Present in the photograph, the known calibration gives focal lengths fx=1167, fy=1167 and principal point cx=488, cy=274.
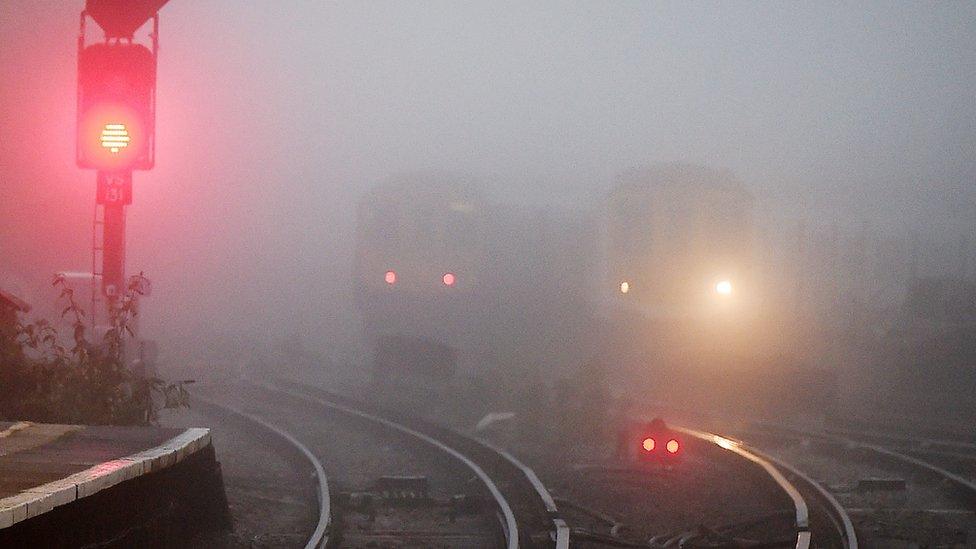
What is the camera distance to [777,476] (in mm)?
12875

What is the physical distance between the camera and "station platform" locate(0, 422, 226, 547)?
687cm

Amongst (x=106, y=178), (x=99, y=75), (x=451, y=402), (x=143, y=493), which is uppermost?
(x=99, y=75)

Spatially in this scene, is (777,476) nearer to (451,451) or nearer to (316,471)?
(451,451)

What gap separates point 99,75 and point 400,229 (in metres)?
15.5

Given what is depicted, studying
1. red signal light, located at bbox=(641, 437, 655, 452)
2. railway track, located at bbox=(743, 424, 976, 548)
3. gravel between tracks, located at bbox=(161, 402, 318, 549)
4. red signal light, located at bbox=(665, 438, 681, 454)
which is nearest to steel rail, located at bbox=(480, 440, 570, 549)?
red signal light, located at bbox=(641, 437, 655, 452)

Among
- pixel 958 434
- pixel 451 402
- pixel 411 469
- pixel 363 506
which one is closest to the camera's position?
pixel 363 506

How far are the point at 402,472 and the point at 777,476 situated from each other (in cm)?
466

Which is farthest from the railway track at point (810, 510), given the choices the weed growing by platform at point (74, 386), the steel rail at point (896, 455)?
the weed growing by platform at point (74, 386)

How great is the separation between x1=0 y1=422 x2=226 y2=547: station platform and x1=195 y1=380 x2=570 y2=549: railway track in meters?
1.20

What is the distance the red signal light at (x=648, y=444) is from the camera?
14273mm

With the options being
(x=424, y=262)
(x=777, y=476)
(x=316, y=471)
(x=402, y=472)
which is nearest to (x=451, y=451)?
(x=402, y=472)

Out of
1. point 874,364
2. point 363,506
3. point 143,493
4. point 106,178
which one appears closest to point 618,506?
point 363,506

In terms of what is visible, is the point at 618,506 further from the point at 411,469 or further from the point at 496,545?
the point at 411,469

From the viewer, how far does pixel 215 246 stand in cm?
8738
